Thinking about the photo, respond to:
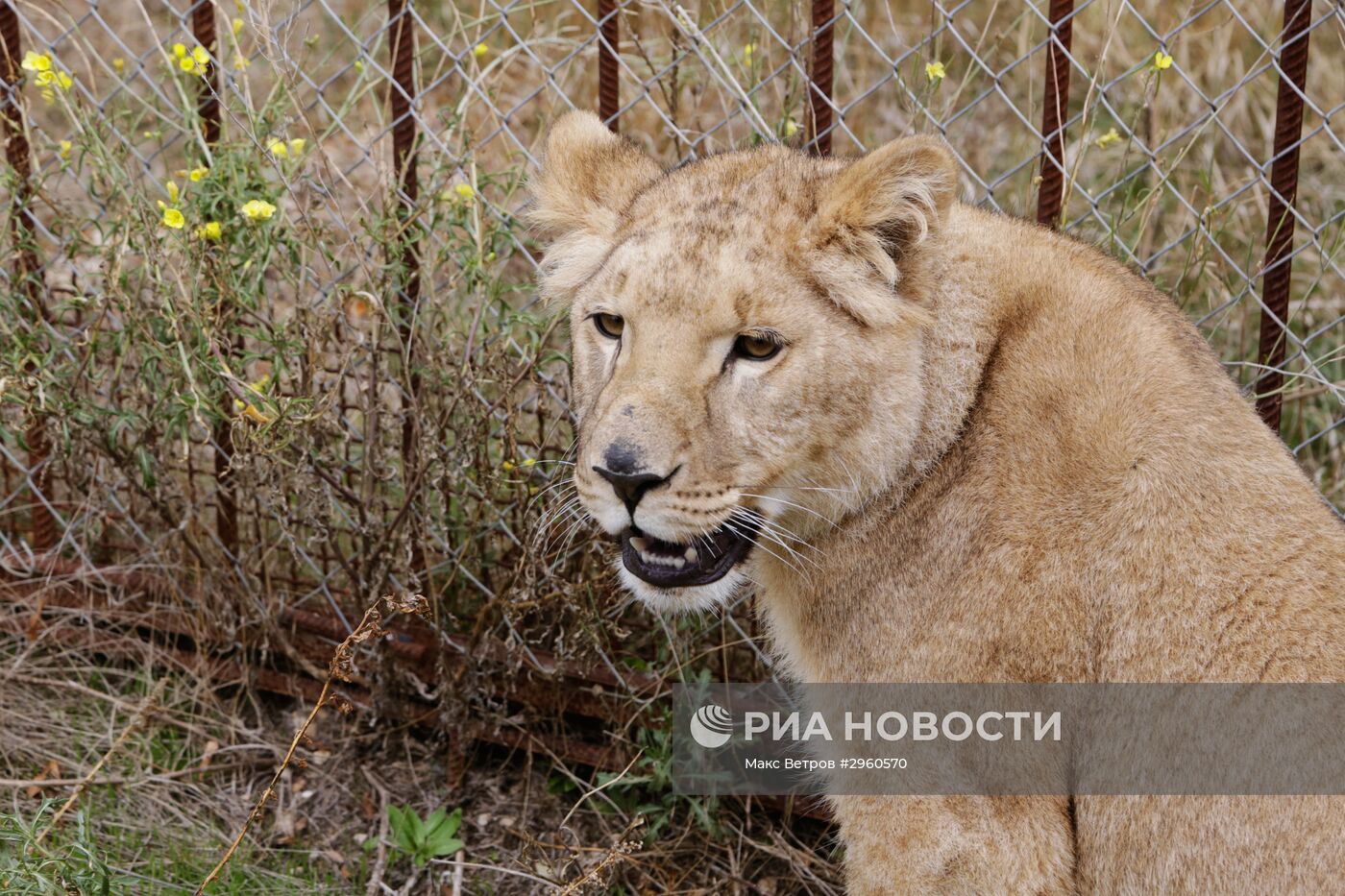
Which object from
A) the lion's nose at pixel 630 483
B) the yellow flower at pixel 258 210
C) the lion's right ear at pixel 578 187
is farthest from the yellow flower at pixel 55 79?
the lion's nose at pixel 630 483

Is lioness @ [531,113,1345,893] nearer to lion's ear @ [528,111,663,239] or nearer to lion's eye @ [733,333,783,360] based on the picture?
lion's eye @ [733,333,783,360]

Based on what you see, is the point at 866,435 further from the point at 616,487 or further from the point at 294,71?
the point at 294,71

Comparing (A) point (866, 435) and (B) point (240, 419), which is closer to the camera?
(A) point (866, 435)

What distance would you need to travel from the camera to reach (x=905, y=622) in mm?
2910

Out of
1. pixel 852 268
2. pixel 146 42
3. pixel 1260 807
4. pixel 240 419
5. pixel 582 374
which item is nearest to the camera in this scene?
pixel 1260 807

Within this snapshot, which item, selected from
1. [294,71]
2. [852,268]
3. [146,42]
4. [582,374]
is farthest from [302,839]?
[146,42]

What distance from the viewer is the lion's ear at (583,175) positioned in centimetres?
324

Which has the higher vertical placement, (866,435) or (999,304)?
(999,304)

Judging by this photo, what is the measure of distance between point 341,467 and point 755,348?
1.64 meters

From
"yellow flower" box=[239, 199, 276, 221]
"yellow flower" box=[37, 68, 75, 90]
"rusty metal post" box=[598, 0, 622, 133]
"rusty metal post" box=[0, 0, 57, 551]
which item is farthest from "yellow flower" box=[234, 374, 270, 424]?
"rusty metal post" box=[598, 0, 622, 133]

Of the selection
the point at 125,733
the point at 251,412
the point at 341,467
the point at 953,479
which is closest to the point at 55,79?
the point at 251,412

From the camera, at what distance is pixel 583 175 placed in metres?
3.27

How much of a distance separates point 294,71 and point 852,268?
1524 millimetres

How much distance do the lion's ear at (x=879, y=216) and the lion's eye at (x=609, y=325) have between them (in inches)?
17.3
